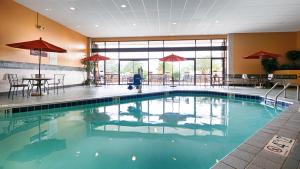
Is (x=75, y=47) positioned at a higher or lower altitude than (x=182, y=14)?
lower

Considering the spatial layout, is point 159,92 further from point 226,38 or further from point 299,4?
point 226,38

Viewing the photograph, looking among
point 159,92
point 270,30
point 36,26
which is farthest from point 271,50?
point 36,26

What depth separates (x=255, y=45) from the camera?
1202cm

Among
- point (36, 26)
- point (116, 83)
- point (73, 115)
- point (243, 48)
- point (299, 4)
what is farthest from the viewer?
point (116, 83)

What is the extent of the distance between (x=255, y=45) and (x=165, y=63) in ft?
18.9

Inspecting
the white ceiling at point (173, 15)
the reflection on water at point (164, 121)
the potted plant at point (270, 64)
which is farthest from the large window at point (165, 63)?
the reflection on water at point (164, 121)

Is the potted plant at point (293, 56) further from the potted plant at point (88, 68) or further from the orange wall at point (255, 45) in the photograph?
the potted plant at point (88, 68)

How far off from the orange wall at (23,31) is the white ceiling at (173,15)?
36 centimetres

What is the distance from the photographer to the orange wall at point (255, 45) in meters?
11.7

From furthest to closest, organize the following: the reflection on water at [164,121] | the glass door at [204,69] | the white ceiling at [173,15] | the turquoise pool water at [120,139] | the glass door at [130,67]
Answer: the glass door at [130,67] → the glass door at [204,69] → the white ceiling at [173,15] → the reflection on water at [164,121] → the turquoise pool water at [120,139]

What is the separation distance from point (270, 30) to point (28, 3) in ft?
39.9

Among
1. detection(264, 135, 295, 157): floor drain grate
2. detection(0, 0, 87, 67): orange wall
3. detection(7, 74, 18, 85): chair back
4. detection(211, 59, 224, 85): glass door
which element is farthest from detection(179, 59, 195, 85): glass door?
detection(264, 135, 295, 157): floor drain grate

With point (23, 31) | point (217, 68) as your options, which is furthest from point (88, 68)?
point (217, 68)

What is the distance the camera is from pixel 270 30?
11336mm
